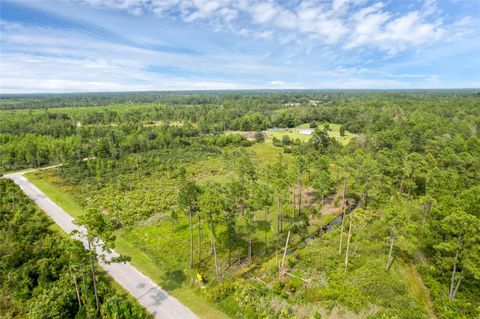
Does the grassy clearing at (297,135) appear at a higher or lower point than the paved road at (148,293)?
higher

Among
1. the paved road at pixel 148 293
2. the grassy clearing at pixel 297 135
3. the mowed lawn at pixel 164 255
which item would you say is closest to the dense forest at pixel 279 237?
the mowed lawn at pixel 164 255

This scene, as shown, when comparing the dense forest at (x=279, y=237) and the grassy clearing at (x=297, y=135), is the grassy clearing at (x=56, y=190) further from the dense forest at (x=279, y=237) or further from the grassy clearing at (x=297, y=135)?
the grassy clearing at (x=297, y=135)

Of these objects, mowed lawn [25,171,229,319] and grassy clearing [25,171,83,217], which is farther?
grassy clearing [25,171,83,217]

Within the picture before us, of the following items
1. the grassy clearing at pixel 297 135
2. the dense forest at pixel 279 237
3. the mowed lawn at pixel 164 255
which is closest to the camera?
the dense forest at pixel 279 237

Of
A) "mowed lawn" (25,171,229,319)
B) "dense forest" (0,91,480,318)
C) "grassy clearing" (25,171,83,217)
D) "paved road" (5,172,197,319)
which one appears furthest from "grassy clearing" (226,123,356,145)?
"paved road" (5,172,197,319)

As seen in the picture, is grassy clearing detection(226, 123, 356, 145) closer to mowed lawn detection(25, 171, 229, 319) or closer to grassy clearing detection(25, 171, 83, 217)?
grassy clearing detection(25, 171, 83, 217)

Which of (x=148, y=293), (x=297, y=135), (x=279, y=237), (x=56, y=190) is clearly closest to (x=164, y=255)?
(x=148, y=293)

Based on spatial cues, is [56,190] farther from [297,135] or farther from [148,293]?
[297,135]

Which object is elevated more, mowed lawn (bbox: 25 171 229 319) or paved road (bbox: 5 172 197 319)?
paved road (bbox: 5 172 197 319)

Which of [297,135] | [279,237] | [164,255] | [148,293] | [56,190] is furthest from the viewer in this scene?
[297,135]
